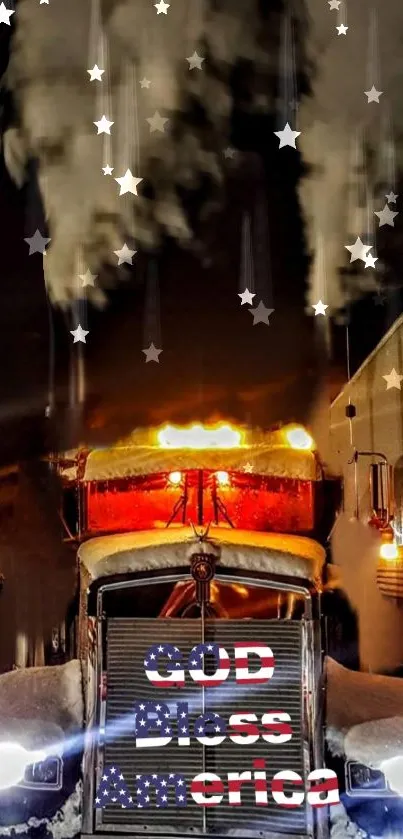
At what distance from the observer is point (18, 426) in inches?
184

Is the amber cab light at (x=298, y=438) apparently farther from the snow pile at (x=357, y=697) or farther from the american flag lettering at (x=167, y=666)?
the american flag lettering at (x=167, y=666)

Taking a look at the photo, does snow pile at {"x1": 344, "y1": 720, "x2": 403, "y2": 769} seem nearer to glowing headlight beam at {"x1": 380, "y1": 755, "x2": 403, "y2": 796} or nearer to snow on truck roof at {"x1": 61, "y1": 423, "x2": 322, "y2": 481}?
glowing headlight beam at {"x1": 380, "y1": 755, "x2": 403, "y2": 796}

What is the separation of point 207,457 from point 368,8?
3.16 meters

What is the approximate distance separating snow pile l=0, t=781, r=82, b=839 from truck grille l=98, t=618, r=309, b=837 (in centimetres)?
14

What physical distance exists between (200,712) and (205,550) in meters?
0.84

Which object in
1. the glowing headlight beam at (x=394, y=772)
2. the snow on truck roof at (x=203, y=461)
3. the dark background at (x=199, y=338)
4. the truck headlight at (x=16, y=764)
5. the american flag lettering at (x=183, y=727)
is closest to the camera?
the glowing headlight beam at (x=394, y=772)

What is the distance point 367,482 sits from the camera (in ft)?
14.4

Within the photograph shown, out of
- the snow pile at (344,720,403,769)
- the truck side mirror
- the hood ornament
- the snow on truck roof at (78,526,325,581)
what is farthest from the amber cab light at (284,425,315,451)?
the snow pile at (344,720,403,769)

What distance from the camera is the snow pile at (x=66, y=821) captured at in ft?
12.8

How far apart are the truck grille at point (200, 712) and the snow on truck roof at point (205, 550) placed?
27 centimetres

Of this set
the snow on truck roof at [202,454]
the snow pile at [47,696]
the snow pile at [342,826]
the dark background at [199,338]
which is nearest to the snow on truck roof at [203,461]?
the snow on truck roof at [202,454]

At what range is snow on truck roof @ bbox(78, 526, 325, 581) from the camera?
157 inches

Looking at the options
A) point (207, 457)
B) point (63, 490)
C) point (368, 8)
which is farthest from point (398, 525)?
point (368, 8)

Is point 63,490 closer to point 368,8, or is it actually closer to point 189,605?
point 189,605
